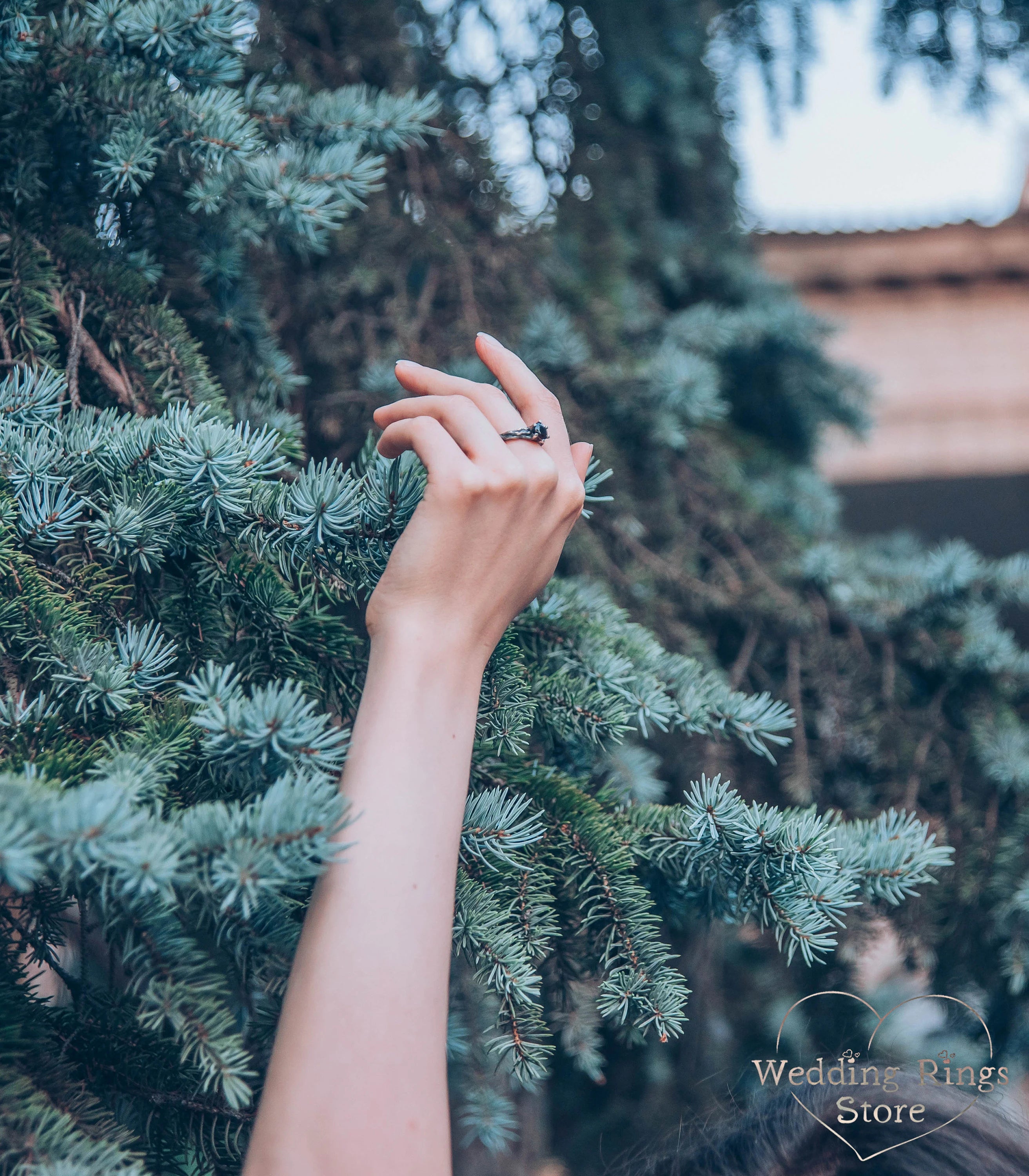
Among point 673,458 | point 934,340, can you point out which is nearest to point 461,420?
point 673,458

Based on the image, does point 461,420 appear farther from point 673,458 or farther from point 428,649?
point 673,458

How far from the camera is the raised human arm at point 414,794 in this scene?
1.53 feet

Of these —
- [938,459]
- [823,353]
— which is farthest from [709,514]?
[938,459]

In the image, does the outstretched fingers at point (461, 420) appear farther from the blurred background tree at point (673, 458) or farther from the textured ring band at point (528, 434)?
the blurred background tree at point (673, 458)

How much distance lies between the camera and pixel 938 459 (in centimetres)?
254

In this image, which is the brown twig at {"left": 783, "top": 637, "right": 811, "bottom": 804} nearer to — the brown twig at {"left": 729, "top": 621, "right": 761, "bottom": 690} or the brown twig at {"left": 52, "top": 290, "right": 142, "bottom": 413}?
the brown twig at {"left": 729, "top": 621, "right": 761, "bottom": 690}

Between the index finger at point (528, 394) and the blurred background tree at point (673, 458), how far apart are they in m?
0.40

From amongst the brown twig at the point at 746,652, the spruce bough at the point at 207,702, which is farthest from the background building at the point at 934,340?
the spruce bough at the point at 207,702

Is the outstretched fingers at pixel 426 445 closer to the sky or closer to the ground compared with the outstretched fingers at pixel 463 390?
closer to the ground

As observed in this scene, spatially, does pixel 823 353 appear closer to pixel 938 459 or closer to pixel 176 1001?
pixel 938 459

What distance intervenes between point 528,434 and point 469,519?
3.5 inches

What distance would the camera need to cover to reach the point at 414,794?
0.52 m

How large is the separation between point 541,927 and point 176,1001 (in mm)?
260

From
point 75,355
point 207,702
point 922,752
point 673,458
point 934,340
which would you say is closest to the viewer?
point 207,702
